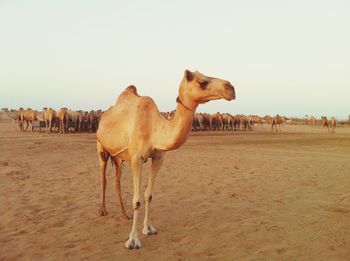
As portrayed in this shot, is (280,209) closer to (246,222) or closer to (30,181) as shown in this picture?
(246,222)

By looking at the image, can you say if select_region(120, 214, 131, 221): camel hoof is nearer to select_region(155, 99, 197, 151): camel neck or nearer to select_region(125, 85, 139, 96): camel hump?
select_region(155, 99, 197, 151): camel neck

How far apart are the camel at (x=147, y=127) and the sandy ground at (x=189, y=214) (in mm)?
560

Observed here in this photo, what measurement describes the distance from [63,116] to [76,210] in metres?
26.7

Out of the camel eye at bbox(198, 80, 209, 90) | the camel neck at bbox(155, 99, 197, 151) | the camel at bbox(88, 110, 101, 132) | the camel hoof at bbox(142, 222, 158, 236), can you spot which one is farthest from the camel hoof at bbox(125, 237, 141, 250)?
the camel at bbox(88, 110, 101, 132)

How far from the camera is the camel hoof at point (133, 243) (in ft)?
17.5

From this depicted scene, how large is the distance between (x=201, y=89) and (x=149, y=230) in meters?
2.51

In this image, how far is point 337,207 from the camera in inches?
303

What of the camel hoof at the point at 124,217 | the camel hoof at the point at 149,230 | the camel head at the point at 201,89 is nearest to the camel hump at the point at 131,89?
the camel head at the point at 201,89

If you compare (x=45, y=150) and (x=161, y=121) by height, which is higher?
(x=161, y=121)

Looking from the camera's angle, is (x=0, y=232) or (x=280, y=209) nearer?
(x=0, y=232)

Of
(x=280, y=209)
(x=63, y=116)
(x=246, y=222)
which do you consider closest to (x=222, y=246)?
(x=246, y=222)

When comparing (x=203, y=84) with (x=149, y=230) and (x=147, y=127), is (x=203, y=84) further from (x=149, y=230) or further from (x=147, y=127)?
(x=149, y=230)

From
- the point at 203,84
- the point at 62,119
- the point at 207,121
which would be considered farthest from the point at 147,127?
the point at 207,121

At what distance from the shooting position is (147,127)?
572 centimetres
